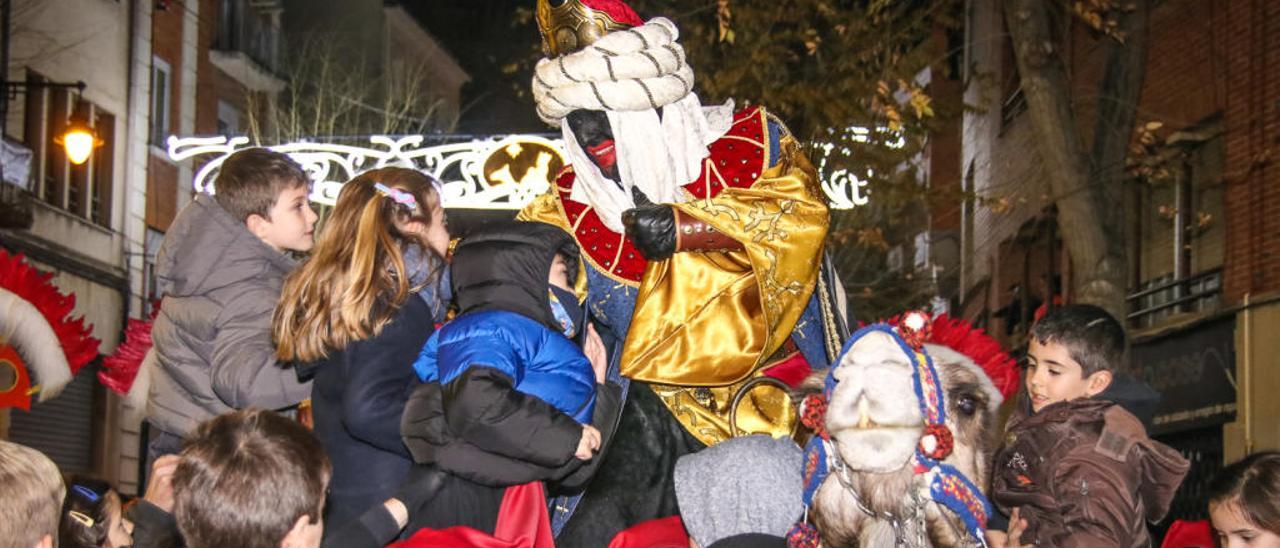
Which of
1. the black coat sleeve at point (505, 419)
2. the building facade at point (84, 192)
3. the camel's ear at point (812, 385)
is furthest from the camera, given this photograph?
the building facade at point (84, 192)

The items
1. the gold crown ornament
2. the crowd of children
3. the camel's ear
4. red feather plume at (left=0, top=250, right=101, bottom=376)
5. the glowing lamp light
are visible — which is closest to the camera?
the crowd of children

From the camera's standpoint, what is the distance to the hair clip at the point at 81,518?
20.1 feet

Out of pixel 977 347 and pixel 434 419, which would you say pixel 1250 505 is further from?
pixel 434 419

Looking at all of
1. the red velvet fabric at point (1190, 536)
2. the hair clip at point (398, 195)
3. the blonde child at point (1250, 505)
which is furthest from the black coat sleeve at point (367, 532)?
the red velvet fabric at point (1190, 536)

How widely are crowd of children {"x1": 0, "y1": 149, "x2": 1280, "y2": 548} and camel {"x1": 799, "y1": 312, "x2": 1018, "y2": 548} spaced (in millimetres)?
354

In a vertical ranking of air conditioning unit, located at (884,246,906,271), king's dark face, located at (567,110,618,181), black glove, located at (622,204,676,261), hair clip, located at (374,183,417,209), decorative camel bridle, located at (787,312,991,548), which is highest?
air conditioning unit, located at (884,246,906,271)

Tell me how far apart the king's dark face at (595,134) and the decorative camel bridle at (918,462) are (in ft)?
4.85

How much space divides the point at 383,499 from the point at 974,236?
21742mm

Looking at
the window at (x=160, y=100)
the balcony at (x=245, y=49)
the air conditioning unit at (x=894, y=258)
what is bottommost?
the air conditioning unit at (x=894, y=258)

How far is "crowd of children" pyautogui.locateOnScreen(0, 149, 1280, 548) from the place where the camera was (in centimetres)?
424

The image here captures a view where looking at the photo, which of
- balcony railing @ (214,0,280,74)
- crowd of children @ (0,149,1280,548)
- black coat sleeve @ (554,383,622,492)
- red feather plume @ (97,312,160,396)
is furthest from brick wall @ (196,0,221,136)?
black coat sleeve @ (554,383,622,492)

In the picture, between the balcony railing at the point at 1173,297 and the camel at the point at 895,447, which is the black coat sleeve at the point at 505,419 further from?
the balcony railing at the point at 1173,297

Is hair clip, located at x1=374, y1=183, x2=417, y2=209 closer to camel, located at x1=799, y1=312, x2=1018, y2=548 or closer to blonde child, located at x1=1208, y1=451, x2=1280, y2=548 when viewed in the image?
camel, located at x1=799, y1=312, x2=1018, y2=548

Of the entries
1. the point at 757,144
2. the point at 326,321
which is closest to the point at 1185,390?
the point at 757,144
